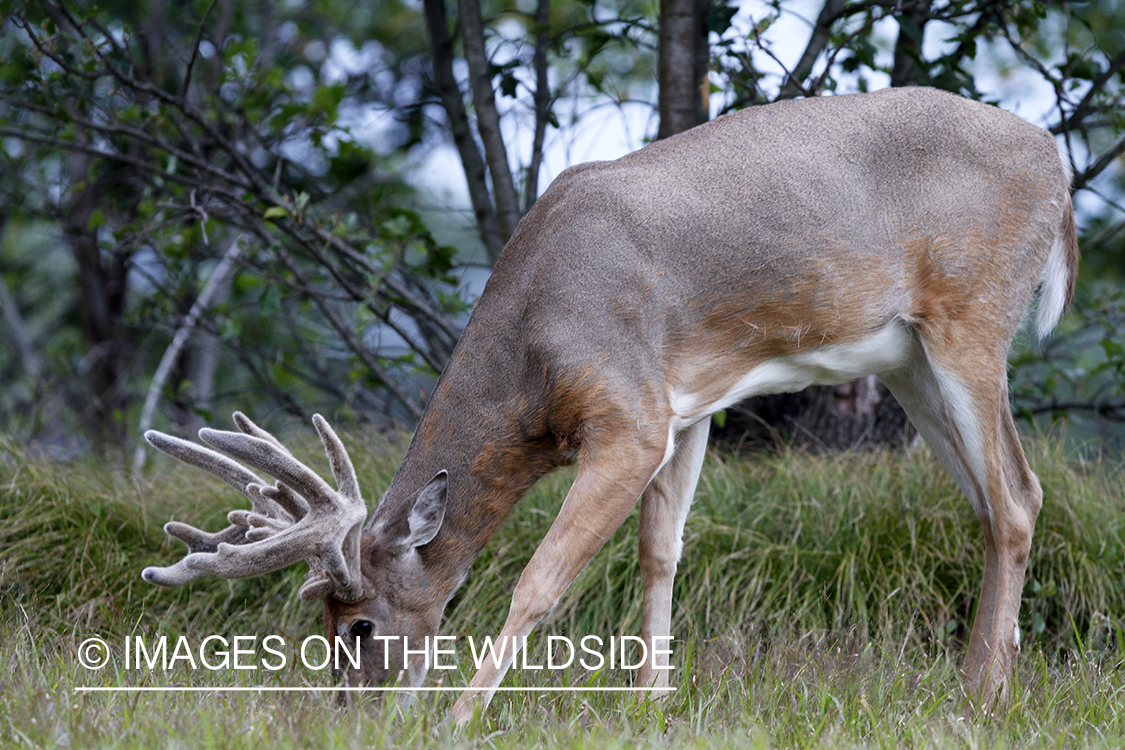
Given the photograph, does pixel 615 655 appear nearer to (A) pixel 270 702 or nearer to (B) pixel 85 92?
(A) pixel 270 702

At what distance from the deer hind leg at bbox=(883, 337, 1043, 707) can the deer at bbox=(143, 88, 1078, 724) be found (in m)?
0.01

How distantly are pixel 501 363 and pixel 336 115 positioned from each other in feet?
9.22

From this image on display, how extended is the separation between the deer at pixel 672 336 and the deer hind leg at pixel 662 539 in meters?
0.12

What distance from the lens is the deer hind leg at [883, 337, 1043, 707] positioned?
4.02 m

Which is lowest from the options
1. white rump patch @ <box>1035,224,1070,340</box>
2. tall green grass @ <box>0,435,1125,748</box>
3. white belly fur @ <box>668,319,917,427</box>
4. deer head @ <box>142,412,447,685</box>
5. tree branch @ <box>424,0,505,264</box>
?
tall green grass @ <box>0,435,1125,748</box>

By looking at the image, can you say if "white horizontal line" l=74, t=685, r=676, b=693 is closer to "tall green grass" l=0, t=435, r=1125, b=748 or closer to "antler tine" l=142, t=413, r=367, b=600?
"tall green grass" l=0, t=435, r=1125, b=748

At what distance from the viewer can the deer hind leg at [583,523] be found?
3549 millimetres

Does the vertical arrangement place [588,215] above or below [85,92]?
below

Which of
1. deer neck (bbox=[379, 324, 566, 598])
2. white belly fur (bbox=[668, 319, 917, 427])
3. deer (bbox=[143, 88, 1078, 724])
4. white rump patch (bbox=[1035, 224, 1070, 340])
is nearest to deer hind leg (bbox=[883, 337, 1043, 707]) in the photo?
deer (bbox=[143, 88, 1078, 724])

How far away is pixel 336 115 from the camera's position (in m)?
6.05

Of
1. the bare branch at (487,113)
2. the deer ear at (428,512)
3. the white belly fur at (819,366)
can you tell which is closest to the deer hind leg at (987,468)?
the white belly fur at (819,366)

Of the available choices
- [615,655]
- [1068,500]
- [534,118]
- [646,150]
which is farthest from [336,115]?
[1068,500]

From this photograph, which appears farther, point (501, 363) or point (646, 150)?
point (646, 150)

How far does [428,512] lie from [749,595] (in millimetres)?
1791
